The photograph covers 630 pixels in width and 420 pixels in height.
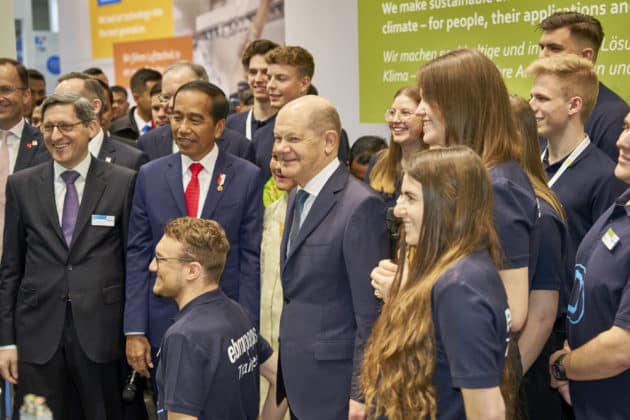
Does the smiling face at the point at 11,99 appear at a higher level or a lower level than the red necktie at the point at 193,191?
higher

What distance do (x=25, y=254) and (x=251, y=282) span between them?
1.07m

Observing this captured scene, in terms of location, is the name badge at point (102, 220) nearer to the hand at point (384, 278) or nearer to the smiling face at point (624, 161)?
the hand at point (384, 278)

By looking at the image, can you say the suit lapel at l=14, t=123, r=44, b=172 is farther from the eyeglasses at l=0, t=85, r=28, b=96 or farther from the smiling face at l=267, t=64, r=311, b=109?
the smiling face at l=267, t=64, r=311, b=109

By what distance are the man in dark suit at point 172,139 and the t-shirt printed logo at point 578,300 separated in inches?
80.9

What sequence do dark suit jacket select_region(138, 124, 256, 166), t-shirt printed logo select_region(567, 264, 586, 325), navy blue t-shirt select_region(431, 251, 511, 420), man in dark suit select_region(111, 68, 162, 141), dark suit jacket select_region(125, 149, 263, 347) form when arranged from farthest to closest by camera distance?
man in dark suit select_region(111, 68, 162, 141) < dark suit jacket select_region(138, 124, 256, 166) < dark suit jacket select_region(125, 149, 263, 347) < t-shirt printed logo select_region(567, 264, 586, 325) < navy blue t-shirt select_region(431, 251, 511, 420)

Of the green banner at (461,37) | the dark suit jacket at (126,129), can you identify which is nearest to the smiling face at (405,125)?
the green banner at (461,37)

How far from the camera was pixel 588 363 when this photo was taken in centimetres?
230

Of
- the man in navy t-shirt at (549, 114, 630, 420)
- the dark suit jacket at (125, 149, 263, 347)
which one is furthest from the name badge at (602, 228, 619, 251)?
the dark suit jacket at (125, 149, 263, 347)

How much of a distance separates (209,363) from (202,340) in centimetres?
8

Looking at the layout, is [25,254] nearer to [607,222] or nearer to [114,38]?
[607,222]

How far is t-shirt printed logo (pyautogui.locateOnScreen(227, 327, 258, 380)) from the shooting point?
271 cm

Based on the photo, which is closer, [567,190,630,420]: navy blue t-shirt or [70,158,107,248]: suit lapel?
[567,190,630,420]: navy blue t-shirt

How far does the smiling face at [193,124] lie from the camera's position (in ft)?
11.7

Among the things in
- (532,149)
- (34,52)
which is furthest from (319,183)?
(34,52)
